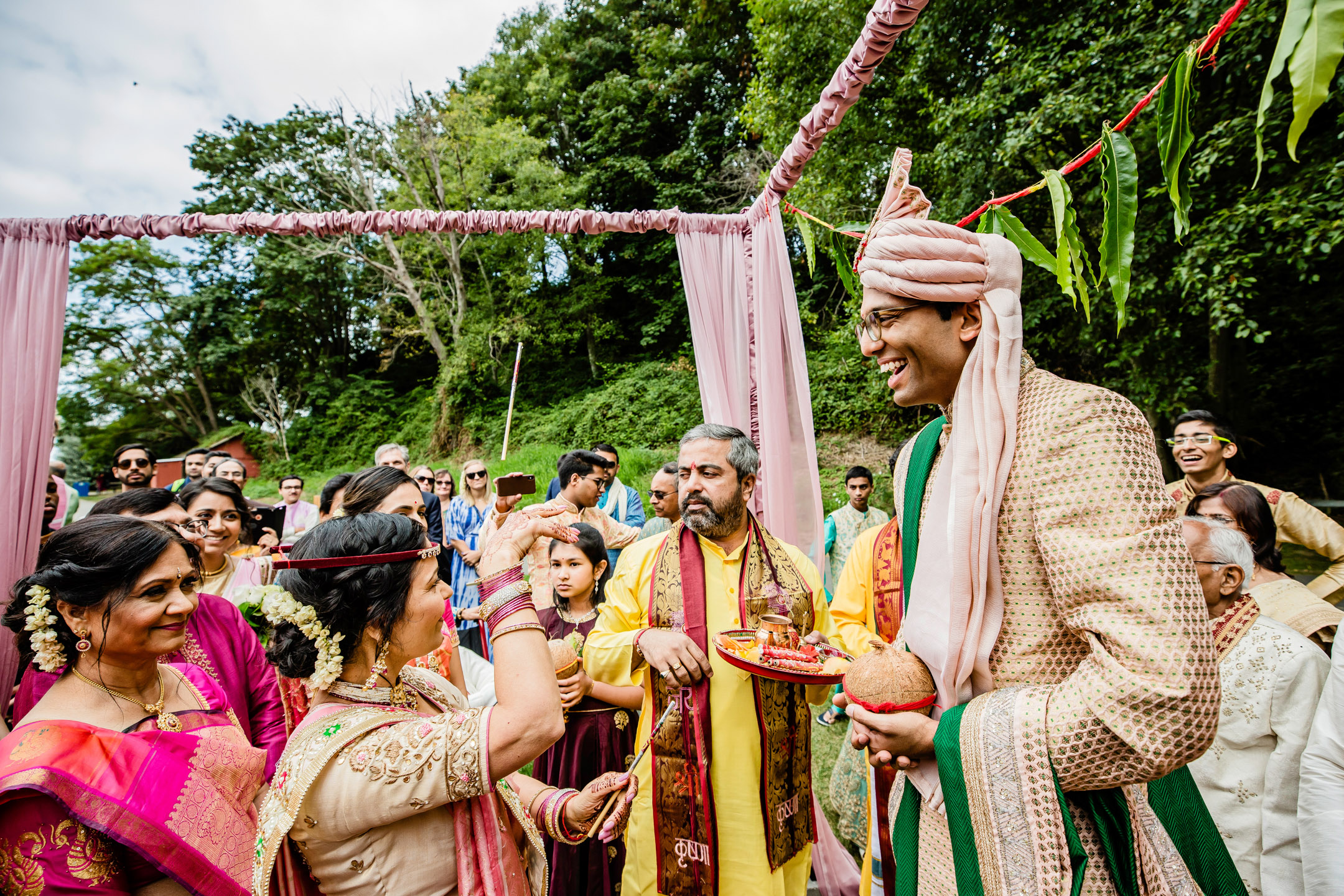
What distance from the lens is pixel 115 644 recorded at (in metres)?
1.88

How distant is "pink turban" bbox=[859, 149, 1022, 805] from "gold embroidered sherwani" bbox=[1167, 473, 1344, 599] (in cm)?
327

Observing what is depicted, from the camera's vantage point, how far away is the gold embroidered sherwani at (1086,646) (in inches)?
44.6

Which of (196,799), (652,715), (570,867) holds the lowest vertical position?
(570,867)

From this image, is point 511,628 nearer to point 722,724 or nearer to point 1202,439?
point 722,724

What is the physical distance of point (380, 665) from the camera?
5.62 feet

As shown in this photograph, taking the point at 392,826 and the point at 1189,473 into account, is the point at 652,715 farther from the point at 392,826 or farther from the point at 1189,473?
the point at 1189,473

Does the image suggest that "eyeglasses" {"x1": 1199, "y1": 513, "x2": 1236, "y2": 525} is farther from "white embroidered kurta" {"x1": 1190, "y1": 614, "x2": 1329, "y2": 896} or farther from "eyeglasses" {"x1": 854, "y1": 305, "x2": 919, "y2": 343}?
"eyeglasses" {"x1": 854, "y1": 305, "x2": 919, "y2": 343}

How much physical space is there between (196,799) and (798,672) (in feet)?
5.95

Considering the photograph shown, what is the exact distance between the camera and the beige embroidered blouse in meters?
1.45

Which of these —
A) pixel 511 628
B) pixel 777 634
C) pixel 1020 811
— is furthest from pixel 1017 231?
pixel 511 628

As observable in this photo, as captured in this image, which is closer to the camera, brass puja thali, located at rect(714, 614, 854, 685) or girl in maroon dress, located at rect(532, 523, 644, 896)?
brass puja thali, located at rect(714, 614, 854, 685)

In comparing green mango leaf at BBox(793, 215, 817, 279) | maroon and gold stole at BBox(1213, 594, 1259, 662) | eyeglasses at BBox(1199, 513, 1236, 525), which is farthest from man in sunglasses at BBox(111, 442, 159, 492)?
eyeglasses at BBox(1199, 513, 1236, 525)

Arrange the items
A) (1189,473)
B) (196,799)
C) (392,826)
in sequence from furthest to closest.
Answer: (1189,473) → (196,799) → (392,826)

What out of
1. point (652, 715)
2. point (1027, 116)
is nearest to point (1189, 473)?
point (652, 715)
